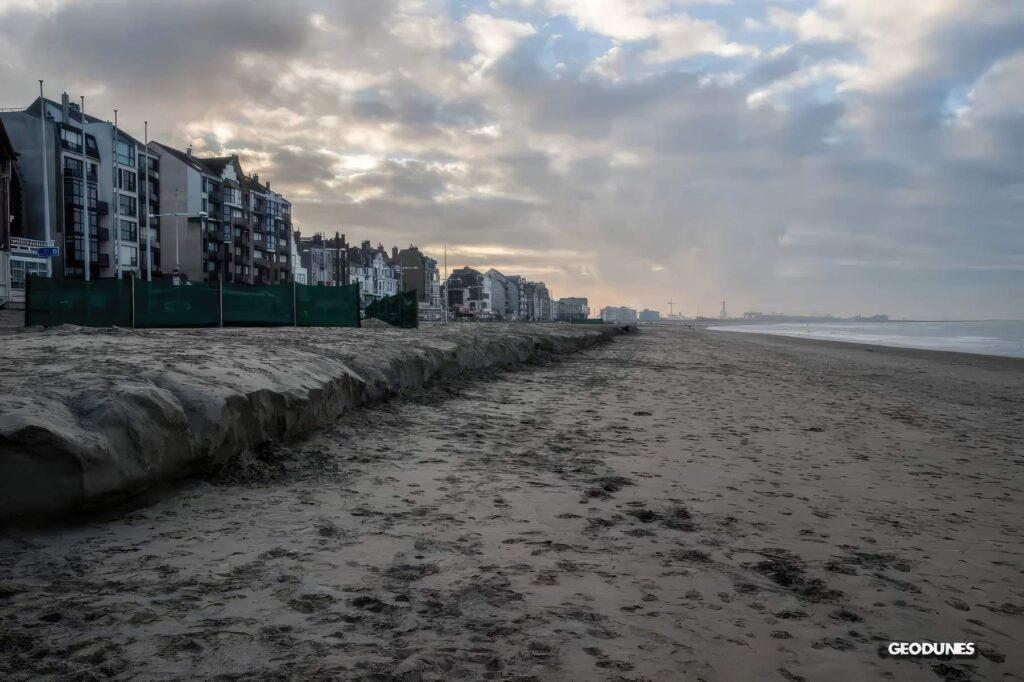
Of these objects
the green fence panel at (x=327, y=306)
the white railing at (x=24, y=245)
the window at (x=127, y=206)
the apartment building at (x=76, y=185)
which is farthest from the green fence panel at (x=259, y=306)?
the window at (x=127, y=206)

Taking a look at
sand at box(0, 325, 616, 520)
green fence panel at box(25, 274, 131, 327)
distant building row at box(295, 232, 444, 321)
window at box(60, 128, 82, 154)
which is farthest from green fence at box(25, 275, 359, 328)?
distant building row at box(295, 232, 444, 321)

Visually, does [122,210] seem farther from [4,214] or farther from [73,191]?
[4,214]

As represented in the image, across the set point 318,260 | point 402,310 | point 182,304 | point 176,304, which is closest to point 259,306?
point 182,304

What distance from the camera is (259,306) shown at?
781 inches

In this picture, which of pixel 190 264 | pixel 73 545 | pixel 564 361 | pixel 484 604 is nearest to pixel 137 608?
pixel 73 545

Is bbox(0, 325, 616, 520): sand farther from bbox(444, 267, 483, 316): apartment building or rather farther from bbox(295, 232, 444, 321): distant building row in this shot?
bbox(444, 267, 483, 316): apartment building

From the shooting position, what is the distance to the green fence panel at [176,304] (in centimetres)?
1684

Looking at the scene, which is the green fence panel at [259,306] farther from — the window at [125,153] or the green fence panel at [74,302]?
the window at [125,153]

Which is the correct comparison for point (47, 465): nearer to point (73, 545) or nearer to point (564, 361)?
A: point (73, 545)

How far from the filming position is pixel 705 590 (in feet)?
10.4

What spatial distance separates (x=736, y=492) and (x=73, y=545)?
4529 millimetres

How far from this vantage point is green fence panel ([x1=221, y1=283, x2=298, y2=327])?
62.2 feet

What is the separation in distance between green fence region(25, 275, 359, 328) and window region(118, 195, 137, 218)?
5674 cm

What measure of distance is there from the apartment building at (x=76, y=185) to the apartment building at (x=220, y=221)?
5.03m
